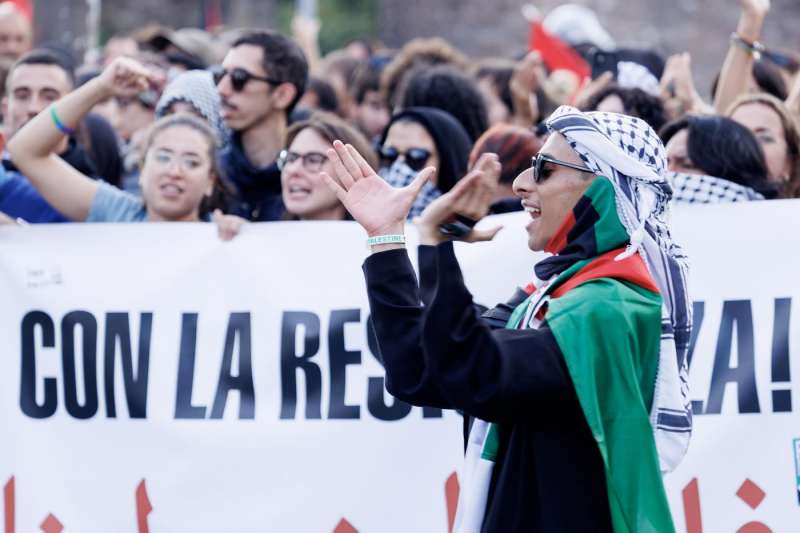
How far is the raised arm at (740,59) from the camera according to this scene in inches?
233

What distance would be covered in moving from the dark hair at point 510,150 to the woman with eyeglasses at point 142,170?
108 cm

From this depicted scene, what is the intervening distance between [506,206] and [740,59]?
1709mm

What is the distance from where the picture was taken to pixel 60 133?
492 cm

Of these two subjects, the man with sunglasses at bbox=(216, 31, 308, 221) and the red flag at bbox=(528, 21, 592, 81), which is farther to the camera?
the red flag at bbox=(528, 21, 592, 81)

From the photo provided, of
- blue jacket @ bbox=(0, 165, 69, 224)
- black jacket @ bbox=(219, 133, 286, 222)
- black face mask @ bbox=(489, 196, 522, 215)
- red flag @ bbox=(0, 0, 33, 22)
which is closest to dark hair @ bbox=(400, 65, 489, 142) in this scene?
black jacket @ bbox=(219, 133, 286, 222)

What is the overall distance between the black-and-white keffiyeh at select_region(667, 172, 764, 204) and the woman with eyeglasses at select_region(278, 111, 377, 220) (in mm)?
1243

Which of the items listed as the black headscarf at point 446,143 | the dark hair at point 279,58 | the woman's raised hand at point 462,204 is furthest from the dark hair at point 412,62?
the woman's raised hand at point 462,204

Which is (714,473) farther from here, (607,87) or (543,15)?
(543,15)

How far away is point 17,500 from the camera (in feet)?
14.7

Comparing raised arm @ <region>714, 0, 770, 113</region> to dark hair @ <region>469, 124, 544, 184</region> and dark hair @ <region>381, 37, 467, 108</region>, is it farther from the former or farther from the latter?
dark hair @ <region>381, 37, 467, 108</region>

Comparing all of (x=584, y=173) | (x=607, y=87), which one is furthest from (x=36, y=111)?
(x=584, y=173)

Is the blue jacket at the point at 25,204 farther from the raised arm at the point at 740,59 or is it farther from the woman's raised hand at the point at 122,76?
the raised arm at the point at 740,59

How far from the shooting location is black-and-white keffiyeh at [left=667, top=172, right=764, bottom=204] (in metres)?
4.67

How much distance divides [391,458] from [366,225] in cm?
165
